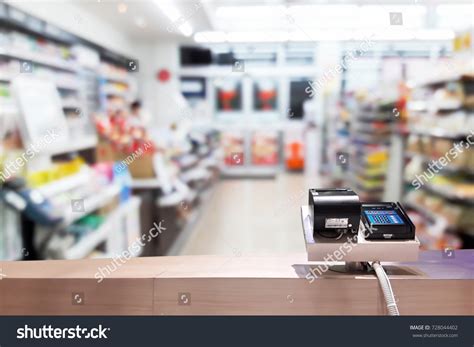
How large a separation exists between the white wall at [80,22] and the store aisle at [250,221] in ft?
9.70

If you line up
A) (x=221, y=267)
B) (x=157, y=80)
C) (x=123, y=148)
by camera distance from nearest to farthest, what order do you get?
1. (x=221, y=267)
2. (x=123, y=148)
3. (x=157, y=80)

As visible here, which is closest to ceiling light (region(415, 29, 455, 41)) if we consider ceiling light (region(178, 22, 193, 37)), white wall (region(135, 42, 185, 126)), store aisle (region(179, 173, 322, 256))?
store aisle (region(179, 173, 322, 256))

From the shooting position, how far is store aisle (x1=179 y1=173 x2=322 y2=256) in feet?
18.8

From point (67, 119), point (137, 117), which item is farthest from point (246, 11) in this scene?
point (67, 119)

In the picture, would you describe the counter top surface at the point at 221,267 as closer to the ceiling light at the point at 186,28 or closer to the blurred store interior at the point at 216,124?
the blurred store interior at the point at 216,124

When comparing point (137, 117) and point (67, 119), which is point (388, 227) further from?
point (137, 117)

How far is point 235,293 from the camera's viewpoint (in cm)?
132

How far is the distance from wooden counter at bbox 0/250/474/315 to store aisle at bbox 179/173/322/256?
2717 mm

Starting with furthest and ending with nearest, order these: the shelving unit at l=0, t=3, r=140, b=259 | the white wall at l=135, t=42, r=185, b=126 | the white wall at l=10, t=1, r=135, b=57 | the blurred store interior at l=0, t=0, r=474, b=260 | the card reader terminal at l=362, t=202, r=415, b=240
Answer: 1. the white wall at l=135, t=42, r=185, b=126
2. the white wall at l=10, t=1, r=135, b=57
3. the blurred store interior at l=0, t=0, r=474, b=260
4. the shelving unit at l=0, t=3, r=140, b=259
5. the card reader terminal at l=362, t=202, r=415, b=240

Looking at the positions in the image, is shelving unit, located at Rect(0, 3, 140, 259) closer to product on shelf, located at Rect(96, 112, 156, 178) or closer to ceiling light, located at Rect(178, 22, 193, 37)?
product on shelf, located at Rect(96, 112, 156, 178)

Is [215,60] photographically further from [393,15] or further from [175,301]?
[175,301]

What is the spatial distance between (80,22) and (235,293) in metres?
6.43

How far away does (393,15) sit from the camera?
2.16 meters
